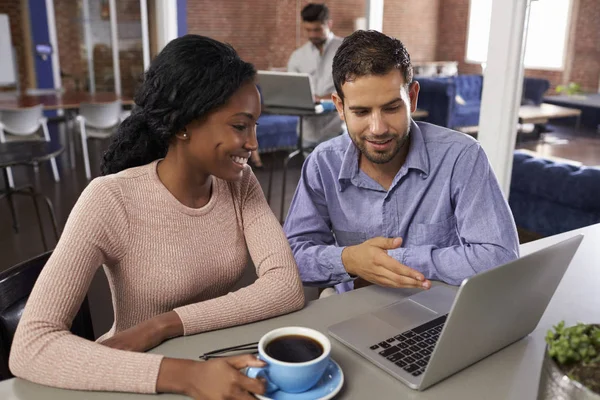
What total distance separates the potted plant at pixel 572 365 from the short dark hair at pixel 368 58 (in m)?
0.89

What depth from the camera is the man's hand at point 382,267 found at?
1.17m

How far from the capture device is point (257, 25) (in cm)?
953

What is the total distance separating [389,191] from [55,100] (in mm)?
4580

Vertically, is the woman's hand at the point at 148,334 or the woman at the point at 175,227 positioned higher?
the woman at the point at 175,227

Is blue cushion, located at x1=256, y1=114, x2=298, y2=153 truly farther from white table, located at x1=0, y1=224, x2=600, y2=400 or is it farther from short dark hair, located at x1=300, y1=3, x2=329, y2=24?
white table, located at x1=0, y1=224, x2=600, y2=400

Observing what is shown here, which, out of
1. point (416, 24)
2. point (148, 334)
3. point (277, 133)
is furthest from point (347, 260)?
point (416, 24)

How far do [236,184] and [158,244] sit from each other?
263 mm

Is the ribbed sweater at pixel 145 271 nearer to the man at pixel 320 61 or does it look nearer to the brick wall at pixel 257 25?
the man at pixel 320 61

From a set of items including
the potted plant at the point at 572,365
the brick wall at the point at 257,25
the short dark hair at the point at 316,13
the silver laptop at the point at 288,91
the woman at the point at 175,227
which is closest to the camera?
the potted plant at the point at 572,365

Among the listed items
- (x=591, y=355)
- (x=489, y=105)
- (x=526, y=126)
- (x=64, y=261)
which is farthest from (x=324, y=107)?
(x=526, y=126)

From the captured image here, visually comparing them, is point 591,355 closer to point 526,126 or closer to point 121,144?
point 121,144

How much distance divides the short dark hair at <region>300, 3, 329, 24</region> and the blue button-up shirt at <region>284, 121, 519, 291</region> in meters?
3.25

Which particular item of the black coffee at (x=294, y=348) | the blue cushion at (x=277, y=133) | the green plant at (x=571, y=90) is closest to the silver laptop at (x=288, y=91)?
the blue cushion at (x=277, y=133)

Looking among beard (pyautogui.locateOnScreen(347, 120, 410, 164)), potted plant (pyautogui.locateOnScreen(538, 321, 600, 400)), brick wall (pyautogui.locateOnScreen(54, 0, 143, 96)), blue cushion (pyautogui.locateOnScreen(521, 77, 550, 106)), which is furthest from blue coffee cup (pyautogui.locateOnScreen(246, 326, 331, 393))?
blue cushion (pyautogui.locateOnScreen(521, 77, 550, 106))
